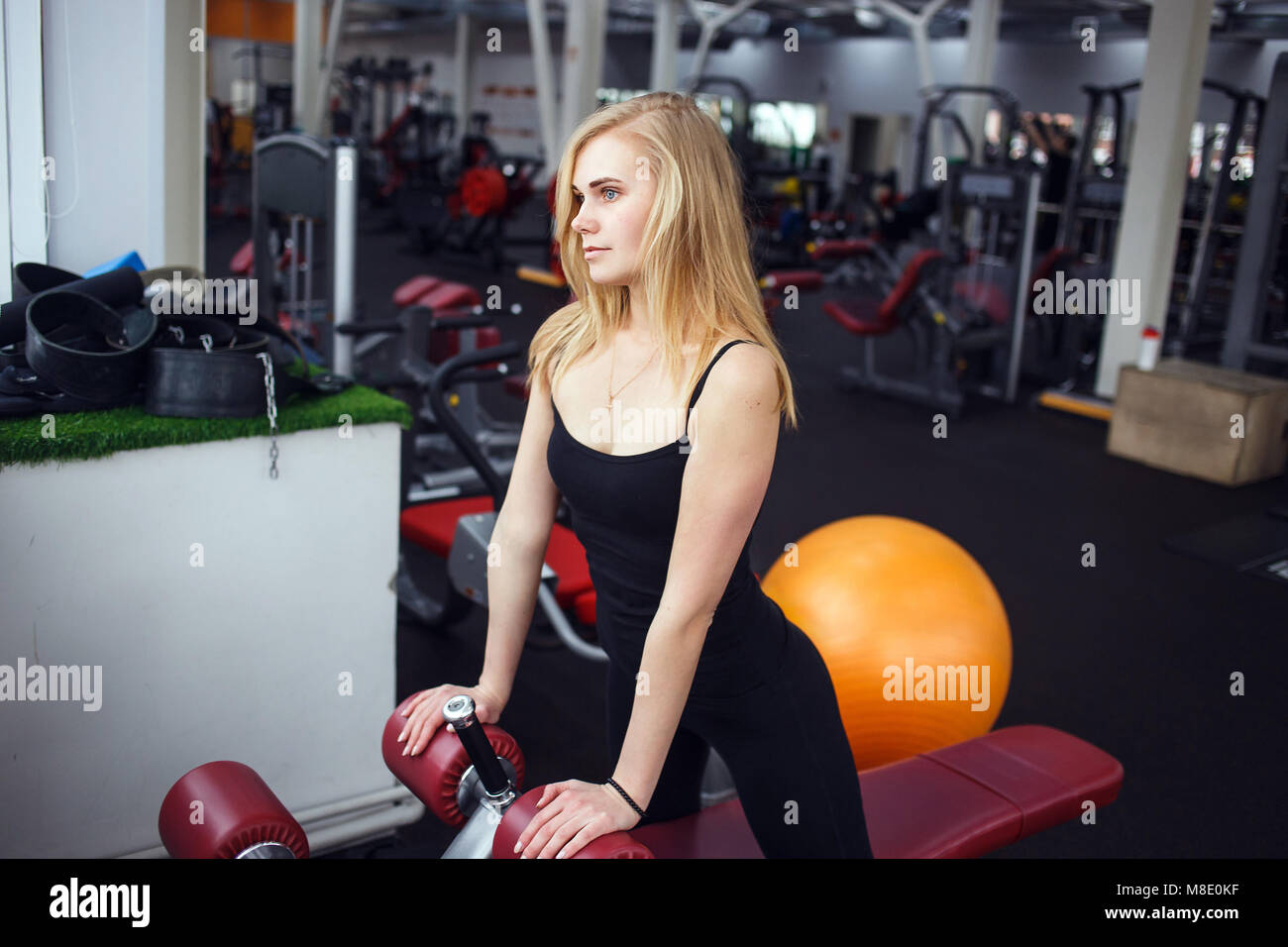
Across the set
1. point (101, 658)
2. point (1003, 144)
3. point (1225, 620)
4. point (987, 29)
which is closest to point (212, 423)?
point (101, 658)

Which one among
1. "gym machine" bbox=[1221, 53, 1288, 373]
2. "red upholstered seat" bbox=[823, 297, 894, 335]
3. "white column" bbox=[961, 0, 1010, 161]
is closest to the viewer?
"gym machine" bbox=[1221, 53, 1288, 373]

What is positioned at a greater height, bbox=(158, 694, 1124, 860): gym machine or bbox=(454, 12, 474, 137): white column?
bbox=(454, 12, 474, 137): white column

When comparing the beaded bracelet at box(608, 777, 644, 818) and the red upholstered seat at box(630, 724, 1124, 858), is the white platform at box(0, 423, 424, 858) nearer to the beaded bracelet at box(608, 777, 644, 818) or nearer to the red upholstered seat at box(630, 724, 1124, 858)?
the red upholstered seat at box(630, 724, 1124, 858)

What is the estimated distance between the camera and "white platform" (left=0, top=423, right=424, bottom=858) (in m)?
1.90

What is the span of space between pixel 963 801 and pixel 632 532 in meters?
0.87

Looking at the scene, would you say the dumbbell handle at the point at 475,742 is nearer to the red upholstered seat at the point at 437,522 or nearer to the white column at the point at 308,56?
the red upholstered seat at the point at 437,522

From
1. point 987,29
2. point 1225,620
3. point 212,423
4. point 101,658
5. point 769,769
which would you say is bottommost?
point 1225,620

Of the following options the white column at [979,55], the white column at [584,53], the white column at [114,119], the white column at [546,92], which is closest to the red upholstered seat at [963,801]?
the white column at [114,119]

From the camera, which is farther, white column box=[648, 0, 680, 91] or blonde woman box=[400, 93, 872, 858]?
white column box=[648, 0, 680, 91]

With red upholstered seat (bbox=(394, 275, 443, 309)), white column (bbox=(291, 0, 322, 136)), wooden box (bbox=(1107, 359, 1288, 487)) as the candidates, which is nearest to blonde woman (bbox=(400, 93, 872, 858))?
red upholstered seat (bbox=(394, 275, 443, 309))

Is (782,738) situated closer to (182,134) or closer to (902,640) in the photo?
(902,640)
